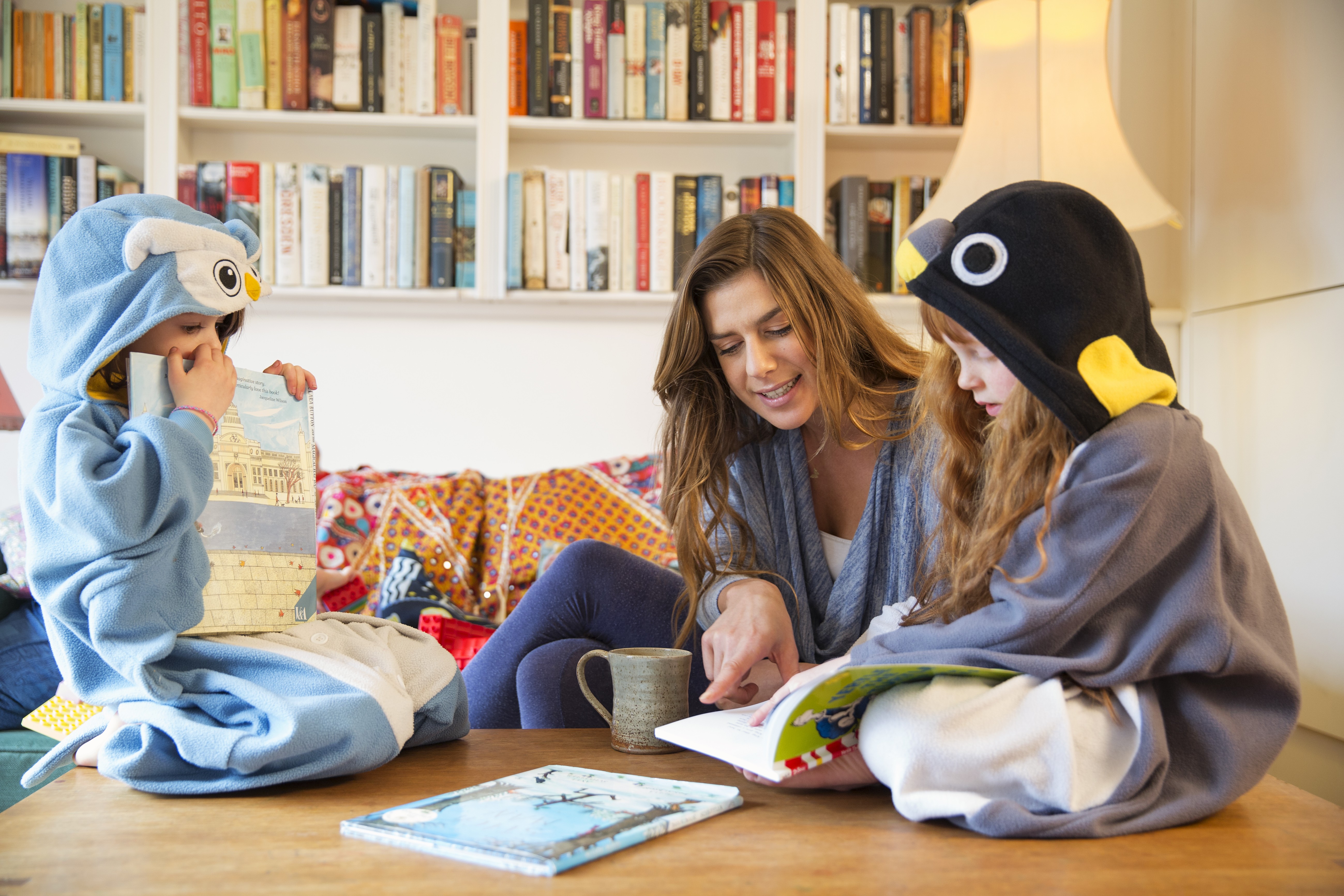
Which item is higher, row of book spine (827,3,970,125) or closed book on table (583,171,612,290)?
row of book spine (827,3,970,125)

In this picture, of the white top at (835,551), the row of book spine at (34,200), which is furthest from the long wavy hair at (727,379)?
the row of book spine at (34,200)

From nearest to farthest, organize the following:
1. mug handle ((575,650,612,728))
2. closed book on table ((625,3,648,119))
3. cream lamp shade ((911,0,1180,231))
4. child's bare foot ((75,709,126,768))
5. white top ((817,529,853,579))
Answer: child's bare foot ((75,709,126,768)) < mug handle ((575,650,612,728)) < white top ((817,529,853,579)) < cream lamp shade ((911,0,1180,231)) < closed book on table ((625,3,648,119))

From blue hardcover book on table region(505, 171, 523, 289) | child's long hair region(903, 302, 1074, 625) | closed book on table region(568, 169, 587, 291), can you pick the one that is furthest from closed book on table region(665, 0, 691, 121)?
child's long hair region(903, 302, 1074, 625)

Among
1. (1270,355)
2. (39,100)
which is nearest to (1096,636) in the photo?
(1270,355)

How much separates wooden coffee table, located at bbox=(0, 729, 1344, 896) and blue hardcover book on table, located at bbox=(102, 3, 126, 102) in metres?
1.77

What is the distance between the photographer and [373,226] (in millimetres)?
2094

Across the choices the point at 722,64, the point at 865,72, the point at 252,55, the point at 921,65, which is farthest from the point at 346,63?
the point at 921,65

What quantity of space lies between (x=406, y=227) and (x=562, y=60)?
0.49 m

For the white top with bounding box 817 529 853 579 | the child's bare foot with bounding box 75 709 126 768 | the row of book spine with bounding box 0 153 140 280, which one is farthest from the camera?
the row of book spine with bounding box 0 153 140 280

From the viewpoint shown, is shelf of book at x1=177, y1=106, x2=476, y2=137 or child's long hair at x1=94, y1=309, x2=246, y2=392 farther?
shelf of book at x1=177, y1=106, x2=476, y2=137

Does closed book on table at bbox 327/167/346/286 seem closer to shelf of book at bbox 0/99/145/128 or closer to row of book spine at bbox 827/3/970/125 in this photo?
shelf of book at bbox 0/99/145/128

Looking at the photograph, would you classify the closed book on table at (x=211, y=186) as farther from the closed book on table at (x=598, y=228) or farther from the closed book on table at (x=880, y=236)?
the closed book on table at (x=880, y=236)

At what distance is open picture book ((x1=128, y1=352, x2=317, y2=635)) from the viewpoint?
2.84ft

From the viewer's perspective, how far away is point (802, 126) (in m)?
2.15
